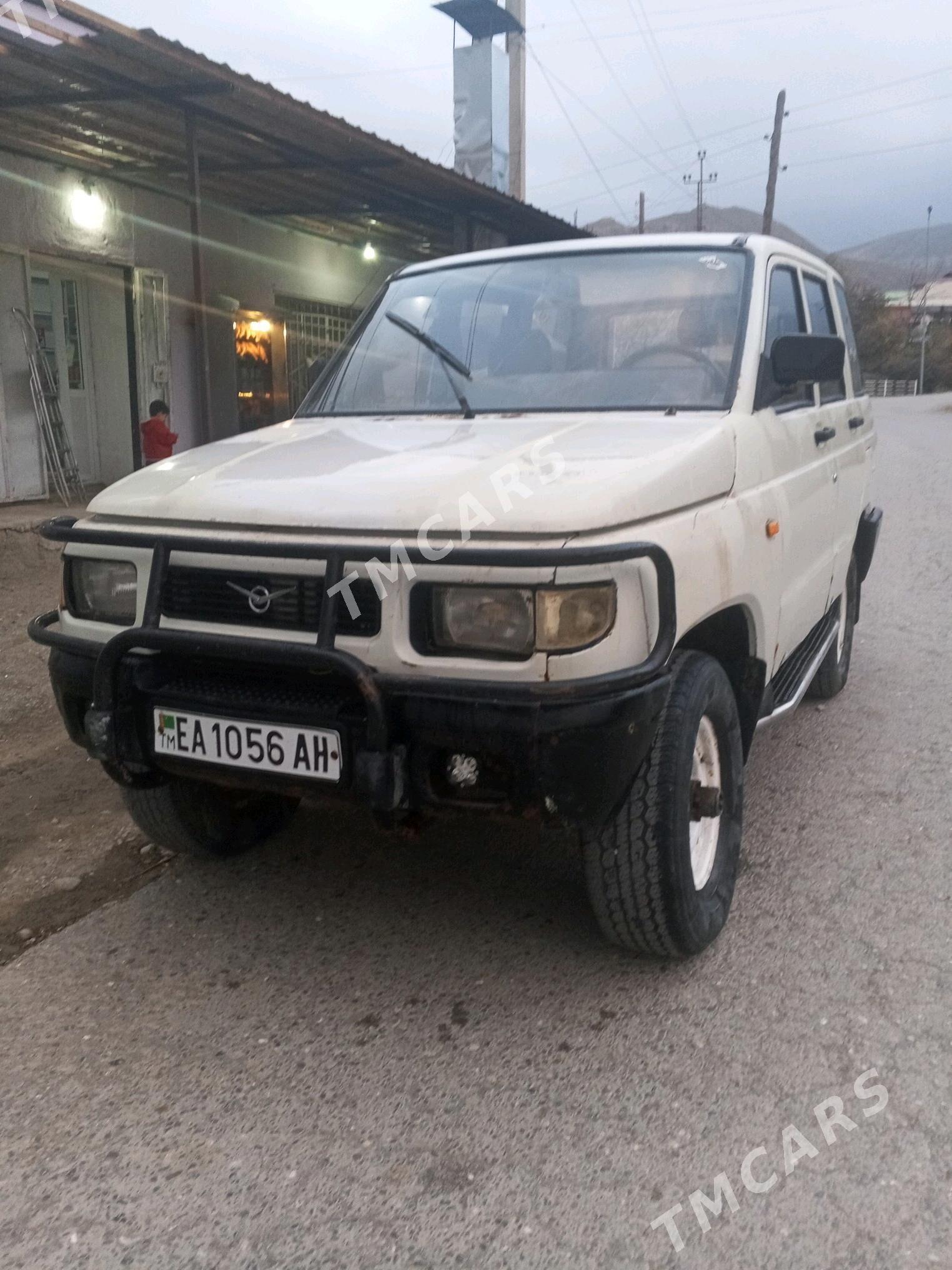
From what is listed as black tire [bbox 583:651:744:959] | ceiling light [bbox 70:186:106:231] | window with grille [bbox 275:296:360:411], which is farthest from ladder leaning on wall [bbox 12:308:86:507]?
black tire [bbox 583:651:744:959]

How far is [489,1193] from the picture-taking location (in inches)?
83.2

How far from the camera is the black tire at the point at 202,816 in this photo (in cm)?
329

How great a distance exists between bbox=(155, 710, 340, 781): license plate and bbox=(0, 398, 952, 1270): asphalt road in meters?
0.65

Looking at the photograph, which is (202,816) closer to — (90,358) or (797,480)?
(797,480)

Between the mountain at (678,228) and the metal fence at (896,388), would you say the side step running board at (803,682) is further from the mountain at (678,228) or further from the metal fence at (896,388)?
the metal fence at (896,388)

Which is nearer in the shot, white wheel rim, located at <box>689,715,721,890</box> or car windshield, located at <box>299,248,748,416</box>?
white wheel rim, located at <box>689,715,721,890</box>

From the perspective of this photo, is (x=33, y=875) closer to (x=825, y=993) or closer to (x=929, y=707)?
(x=825, y=993)

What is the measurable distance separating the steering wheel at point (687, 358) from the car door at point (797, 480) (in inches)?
7.0

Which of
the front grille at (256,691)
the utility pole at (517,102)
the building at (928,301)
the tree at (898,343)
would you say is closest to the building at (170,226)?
the utility pole at (517,102)

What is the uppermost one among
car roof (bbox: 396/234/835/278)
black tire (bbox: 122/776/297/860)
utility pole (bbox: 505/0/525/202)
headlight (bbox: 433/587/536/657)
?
utility pole (bbox: 505/0/525/202)

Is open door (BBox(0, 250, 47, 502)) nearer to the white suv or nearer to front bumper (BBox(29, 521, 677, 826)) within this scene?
the white suv

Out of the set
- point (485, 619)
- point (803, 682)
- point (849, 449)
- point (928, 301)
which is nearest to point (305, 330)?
point (849, 449)

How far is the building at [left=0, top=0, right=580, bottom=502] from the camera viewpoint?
7.98 meters

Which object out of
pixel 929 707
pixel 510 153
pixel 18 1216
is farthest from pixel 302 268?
pixel 18 1216
